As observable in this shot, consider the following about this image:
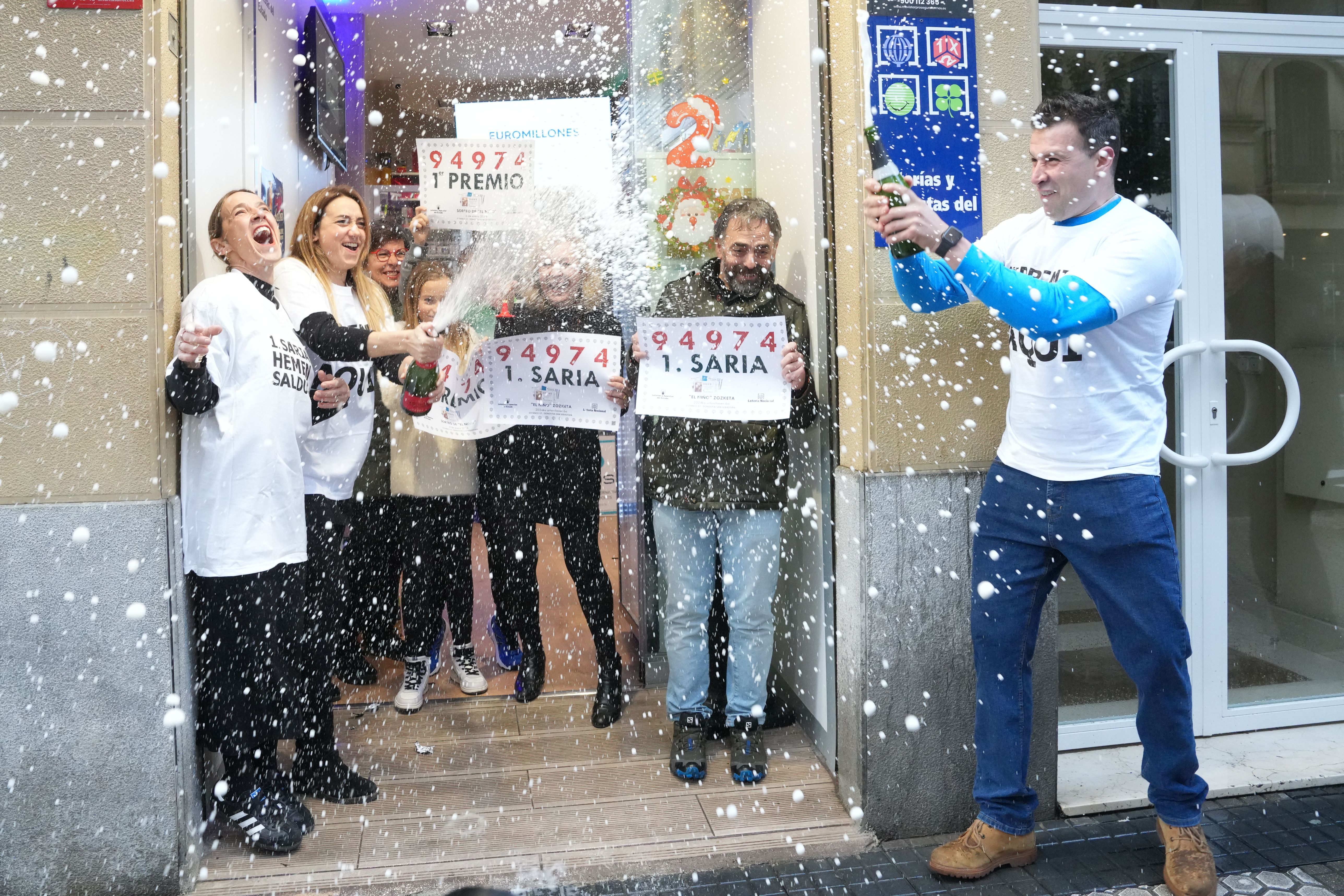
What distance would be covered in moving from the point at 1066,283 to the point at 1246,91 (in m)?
2.15

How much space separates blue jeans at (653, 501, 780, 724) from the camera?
381 centimetres

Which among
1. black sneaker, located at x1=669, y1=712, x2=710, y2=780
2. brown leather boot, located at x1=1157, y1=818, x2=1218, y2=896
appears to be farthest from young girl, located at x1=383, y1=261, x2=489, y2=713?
brown leather boot, located at x1=1157, y1=818, x2=1218, y2=896

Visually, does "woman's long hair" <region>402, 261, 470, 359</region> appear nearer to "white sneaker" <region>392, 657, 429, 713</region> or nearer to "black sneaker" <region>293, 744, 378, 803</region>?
"white sneaker" <region>392, 657, 429, 713</region>

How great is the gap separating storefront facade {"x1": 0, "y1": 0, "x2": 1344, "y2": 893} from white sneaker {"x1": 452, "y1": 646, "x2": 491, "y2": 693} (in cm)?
76

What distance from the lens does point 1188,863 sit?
2873mm

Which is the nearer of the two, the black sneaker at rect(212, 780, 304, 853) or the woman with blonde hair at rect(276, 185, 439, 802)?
the black sneaker at rect(212, 780, 304, 853)

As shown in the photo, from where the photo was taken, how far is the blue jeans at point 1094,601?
2.81 meters

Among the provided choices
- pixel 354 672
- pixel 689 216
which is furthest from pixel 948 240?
pixel 354 672

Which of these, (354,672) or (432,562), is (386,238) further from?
(354,672)

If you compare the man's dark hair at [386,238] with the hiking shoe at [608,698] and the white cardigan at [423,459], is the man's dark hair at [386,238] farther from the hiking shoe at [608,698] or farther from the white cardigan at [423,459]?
the hiking shoe at [608,698]

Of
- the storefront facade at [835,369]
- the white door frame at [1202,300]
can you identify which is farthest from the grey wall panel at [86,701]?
the white door frame at [1202,300]

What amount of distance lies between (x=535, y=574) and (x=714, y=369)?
136 cm

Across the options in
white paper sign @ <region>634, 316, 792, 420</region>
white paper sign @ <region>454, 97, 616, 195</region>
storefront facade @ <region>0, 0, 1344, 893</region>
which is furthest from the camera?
white paper sign @ <region>454, 97, 616, 195</region>

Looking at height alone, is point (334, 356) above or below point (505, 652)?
above
